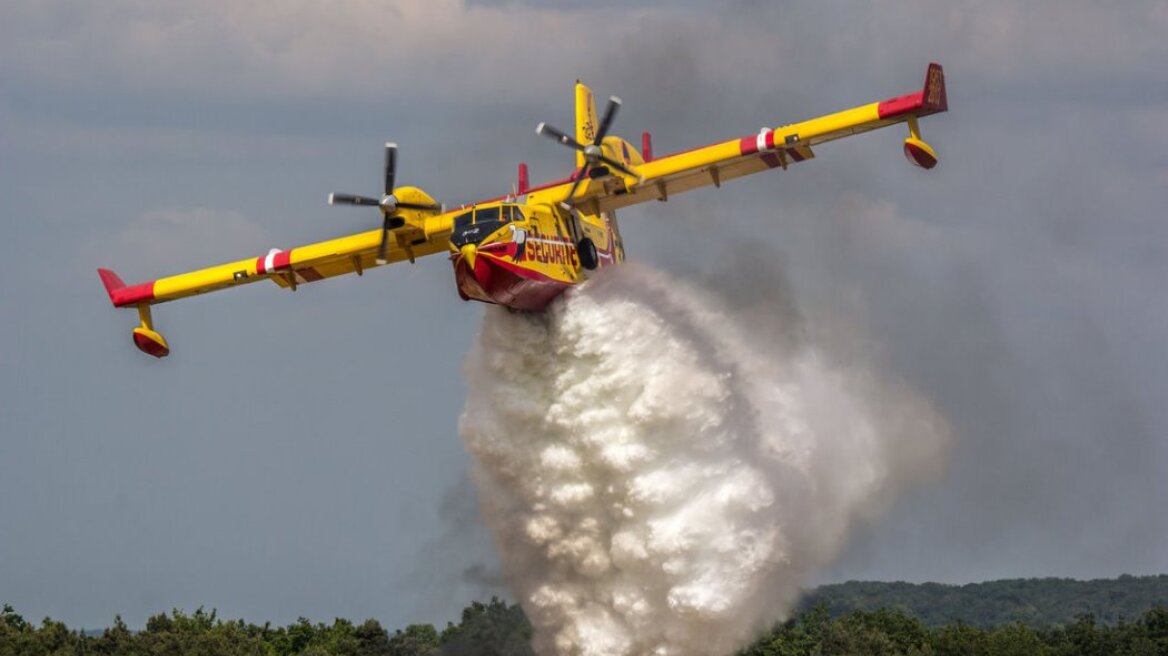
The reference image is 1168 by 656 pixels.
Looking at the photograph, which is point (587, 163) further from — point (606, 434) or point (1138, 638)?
point (1138, 638)

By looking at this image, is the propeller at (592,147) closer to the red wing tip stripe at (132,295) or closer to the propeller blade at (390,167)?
the propeller blade at (390,167)

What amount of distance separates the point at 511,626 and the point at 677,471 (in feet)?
39.5

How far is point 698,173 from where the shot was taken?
115ft

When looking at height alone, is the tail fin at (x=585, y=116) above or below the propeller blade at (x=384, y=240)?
above

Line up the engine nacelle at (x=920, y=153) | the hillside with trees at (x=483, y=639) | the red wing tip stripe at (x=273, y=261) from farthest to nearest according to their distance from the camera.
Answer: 1. the hillside with trees at (x=483, y=639)
2. the red wing tip stripe at (x=273, y=261)
3. the engine nacelle at (x=920, y=153)

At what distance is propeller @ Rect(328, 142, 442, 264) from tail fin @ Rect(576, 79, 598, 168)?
3569 millimetres

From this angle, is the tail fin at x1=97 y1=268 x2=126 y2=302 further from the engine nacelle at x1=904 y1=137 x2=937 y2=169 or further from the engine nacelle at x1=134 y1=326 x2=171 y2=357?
the engine nacelle at x1=904 y1=137 x2=937 y2=169

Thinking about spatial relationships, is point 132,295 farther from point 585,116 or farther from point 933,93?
point 933,93

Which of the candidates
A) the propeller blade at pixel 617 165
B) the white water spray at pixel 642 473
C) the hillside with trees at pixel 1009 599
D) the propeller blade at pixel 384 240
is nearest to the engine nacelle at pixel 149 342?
the propeller blade at pixel 384 240

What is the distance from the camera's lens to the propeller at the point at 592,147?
34.6 meters

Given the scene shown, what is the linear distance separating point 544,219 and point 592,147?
163 centimetres

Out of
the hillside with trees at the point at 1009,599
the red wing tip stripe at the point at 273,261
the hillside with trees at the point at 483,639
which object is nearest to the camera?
the red wing tip stripe at the point at 273,261

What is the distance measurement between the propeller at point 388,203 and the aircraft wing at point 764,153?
10.7 feet

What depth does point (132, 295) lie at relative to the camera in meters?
38.8
